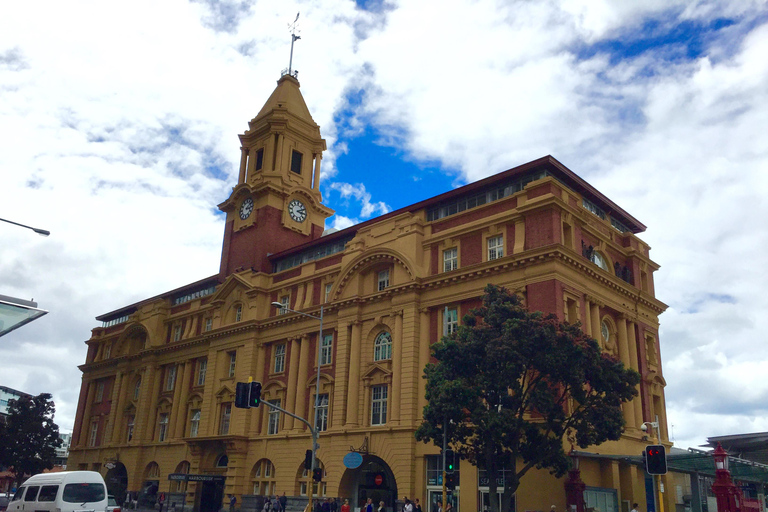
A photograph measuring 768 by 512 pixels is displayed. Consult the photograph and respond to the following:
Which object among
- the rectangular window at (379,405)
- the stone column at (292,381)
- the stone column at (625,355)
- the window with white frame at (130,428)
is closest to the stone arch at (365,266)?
the stone column at (292,381)

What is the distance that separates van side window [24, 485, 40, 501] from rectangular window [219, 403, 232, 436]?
2942cm

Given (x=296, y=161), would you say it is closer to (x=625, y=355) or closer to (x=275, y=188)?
(x=275, y=188)

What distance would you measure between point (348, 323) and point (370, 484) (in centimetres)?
1050

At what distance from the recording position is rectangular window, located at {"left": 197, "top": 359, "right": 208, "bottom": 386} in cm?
5988

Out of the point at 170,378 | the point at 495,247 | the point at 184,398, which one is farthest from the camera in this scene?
the point at 170,378

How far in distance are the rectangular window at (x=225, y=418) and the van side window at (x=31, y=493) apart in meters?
29.4

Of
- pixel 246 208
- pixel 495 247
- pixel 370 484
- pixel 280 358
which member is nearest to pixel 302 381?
pixel 280 358

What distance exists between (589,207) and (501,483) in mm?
18965

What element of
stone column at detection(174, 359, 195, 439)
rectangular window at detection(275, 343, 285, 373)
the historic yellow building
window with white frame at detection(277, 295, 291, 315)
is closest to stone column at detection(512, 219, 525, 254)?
the historic yellow building

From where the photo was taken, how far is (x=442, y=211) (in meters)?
46.4

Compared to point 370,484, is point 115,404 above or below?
above

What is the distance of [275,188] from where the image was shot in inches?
2355

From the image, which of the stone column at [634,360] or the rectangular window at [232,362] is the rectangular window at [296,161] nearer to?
the rectangular window at [232,362]

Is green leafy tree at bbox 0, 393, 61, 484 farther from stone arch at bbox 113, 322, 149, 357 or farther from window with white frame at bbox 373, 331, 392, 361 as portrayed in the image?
window with white frame at bbox 373, 331, 392, 361
